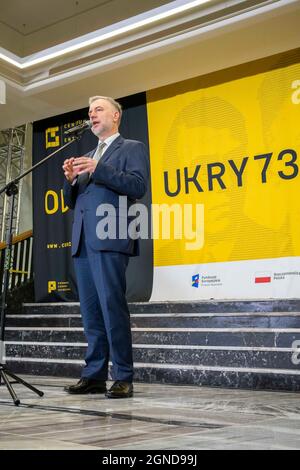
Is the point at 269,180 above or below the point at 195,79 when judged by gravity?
below

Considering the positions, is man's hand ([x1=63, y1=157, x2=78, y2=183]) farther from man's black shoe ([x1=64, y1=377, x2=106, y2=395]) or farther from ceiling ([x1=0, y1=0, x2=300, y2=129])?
ceiling ([x1=0, y1=0, x2=300, y2=129])

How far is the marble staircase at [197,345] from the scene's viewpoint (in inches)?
128

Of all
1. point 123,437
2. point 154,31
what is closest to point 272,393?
point 123,437

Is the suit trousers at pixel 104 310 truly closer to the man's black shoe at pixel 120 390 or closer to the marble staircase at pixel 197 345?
the man's black shoe at pixel 120 390

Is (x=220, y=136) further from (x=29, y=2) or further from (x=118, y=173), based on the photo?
(x=118, y=173)

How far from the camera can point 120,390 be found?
2.42 metres

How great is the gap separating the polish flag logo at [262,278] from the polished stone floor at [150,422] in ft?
5.29

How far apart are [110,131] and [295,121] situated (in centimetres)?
212

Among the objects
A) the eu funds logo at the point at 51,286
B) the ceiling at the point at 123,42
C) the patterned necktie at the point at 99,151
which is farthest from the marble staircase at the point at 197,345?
the ceiling at the point at 123,42

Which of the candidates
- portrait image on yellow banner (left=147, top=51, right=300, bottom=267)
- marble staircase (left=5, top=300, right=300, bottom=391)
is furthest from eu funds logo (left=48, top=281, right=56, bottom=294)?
portrait image on yellow banner (left=147, top=51, right=300, bottom=267)

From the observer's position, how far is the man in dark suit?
2.45m

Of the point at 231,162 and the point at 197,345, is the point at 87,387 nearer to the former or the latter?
the point at 197,345

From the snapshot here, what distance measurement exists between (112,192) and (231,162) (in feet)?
7.41

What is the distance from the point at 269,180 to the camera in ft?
14.4
